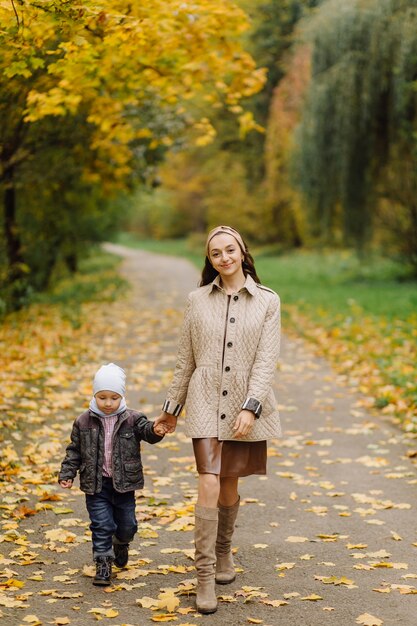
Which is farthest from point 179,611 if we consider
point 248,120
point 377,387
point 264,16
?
point 264,16

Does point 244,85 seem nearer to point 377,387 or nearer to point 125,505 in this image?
point 377,387

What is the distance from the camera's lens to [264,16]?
1313 inches

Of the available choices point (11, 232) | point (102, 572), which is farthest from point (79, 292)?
point (102, 572)

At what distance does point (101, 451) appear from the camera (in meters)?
4.39

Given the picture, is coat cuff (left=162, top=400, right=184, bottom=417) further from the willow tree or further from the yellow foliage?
the willow tree

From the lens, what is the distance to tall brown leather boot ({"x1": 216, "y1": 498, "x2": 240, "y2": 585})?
14.6 ft

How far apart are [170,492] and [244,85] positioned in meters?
5.98

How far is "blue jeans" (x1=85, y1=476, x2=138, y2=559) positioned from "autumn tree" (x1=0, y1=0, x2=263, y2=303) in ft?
10.1

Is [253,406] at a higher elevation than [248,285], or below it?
below

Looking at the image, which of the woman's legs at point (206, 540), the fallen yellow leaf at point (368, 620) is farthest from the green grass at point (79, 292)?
the fallen yellow leaf at point (368, 620)

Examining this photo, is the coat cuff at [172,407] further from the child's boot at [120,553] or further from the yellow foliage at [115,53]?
the yellow foliage at [115,53]

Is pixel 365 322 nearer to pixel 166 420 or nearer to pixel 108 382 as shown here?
pixel 166 420

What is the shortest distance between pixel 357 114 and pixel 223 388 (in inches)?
521

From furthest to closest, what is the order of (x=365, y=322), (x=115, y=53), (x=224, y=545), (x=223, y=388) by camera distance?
(x=365, y=322)
(x=115, y=53)
(x=224, y=545)
(x=223, y=388)
